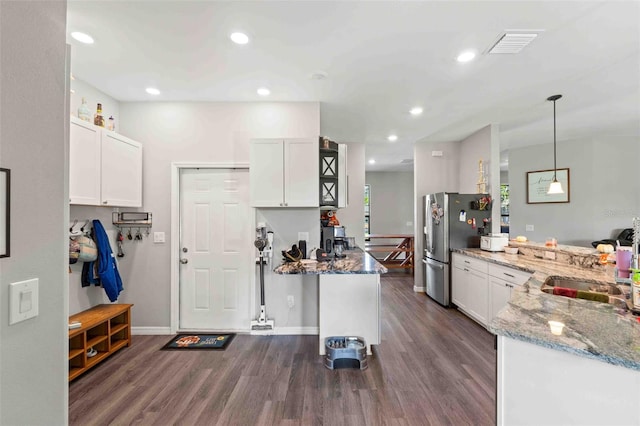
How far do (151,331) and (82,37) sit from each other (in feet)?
9.79

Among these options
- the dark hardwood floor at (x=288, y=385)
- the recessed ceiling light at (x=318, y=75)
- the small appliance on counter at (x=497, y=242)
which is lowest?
the dark hardwood floor at (x=288, y=385)

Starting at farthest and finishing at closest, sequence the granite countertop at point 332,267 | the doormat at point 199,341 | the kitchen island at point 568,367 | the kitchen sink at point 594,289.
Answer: the doormat at point 199,341 < the granite countertop at point 332,267 < the kitchen sink at point 594,289 < the kitchen island at point 568,367

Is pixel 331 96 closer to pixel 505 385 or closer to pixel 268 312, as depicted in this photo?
pixel 268 312

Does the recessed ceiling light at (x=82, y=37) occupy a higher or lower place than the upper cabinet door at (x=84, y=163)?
higher

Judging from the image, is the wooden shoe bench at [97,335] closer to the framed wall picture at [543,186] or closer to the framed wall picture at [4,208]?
the framed wall picture at [4,208]

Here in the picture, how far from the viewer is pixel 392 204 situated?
8.84 metres

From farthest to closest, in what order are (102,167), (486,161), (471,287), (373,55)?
(486,161)
(471,287)
(102,167)
(373,55)

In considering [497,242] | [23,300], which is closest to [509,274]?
[497,242]

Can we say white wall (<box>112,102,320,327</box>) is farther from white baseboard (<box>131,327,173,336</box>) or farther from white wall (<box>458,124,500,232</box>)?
white wall (<box>458,124,500,232</box>)

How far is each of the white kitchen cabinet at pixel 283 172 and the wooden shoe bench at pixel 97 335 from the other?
1.78 metres

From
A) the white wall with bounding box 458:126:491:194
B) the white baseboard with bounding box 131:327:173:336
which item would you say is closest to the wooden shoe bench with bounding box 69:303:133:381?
the white baseboard with bounding box 131:327:173:336

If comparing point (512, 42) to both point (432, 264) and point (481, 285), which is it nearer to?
point (481, 285)

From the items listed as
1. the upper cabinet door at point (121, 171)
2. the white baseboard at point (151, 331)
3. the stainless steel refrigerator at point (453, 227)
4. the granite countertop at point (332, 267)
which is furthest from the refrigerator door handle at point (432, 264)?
the upper cabinet door at point (121, 171)

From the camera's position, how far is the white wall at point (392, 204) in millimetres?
8828
